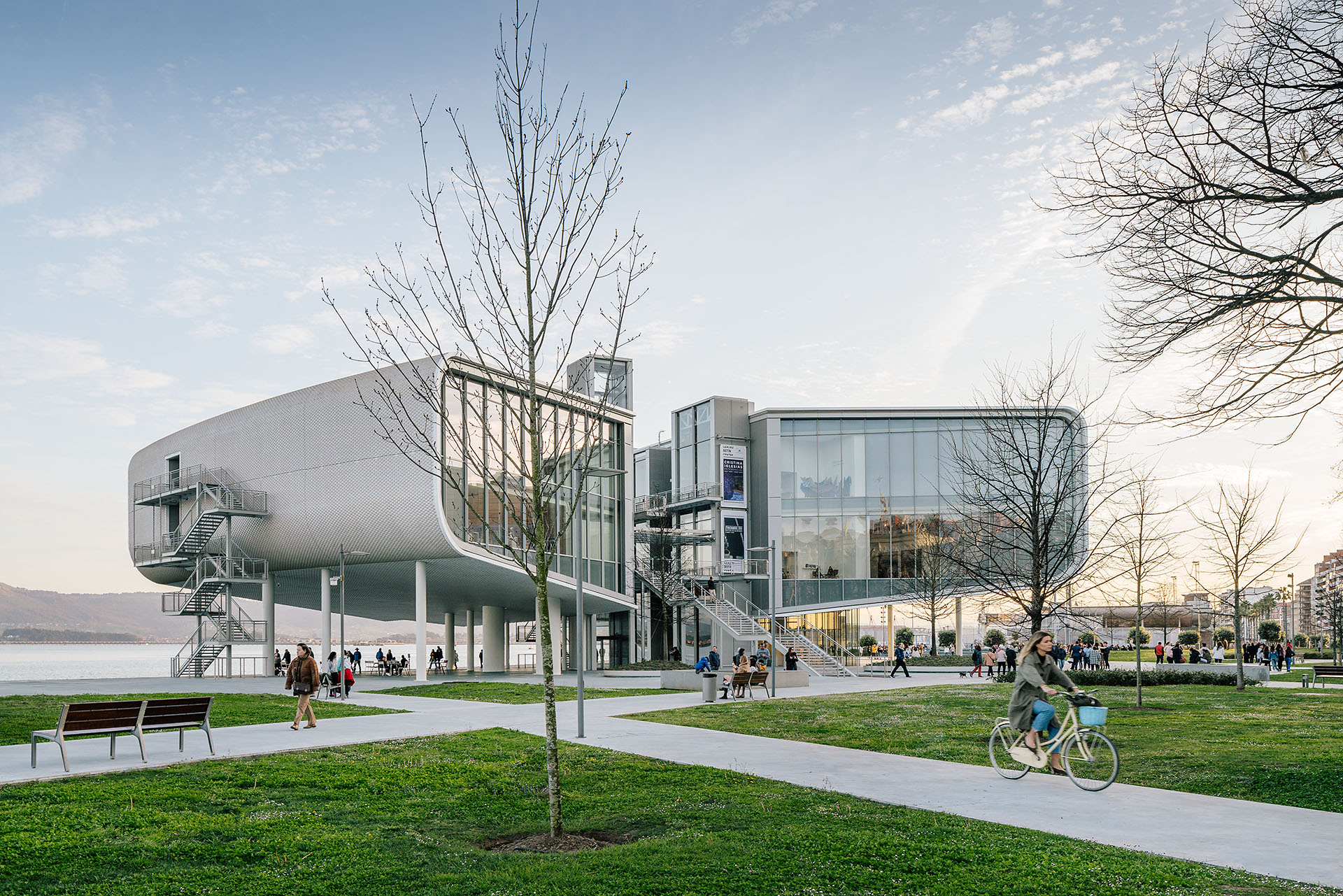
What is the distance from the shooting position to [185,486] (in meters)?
53.6

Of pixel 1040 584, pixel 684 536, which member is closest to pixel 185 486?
pixel 684 536

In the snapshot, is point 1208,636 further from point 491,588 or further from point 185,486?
point 185,486

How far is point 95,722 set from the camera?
13.8 metres

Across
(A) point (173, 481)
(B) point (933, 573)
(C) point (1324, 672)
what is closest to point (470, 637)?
(A) point (173, 481)

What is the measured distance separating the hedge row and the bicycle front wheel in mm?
21425

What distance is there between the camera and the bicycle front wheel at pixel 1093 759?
37.8 ft

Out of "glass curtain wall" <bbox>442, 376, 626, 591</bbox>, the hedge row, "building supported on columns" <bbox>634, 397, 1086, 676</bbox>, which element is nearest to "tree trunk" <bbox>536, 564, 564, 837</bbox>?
"glass curtain wall" <bbox>442, 376, 626, 591</bbox>

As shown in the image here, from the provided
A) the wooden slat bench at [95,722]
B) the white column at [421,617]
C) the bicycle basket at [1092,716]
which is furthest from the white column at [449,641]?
the bicycle basket at [1092,716]

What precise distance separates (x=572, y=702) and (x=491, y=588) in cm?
2436

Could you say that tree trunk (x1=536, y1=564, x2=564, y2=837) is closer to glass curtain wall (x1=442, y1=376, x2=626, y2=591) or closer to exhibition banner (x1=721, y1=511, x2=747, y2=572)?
glass curtain wall (x1=442, y1=376, x2=626, y2=591)

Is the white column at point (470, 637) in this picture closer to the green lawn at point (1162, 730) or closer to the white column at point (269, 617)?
Answer: the white column at point (269, 617)

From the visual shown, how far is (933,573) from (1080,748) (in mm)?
45702

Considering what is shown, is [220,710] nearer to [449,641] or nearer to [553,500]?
[553,500]

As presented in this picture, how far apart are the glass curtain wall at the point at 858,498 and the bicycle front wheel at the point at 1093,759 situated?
1934 inches
